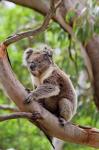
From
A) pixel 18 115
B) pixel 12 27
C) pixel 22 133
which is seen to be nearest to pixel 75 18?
pixel 18 115

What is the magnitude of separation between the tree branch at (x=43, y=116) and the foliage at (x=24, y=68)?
61.5 inches

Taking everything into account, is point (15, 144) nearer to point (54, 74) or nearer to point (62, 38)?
point (62, 38)

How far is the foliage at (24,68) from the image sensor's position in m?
6.09

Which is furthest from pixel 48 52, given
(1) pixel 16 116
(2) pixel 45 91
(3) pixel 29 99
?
(1) pixel 16 116

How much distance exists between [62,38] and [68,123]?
2.71 m

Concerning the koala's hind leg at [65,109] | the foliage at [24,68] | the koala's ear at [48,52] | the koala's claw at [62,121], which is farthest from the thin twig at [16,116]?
the foliage at [24,68]

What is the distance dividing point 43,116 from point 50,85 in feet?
2.22

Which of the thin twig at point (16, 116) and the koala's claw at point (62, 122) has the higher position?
the thin twig at point (16, 116)

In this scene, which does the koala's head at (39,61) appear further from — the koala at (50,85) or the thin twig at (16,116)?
the thin twig at (16,116)

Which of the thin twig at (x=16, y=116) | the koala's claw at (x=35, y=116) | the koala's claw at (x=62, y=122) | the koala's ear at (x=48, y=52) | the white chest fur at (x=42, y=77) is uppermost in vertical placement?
the koala's ear at (x=48, y=52)

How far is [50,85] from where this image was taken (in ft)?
12.8

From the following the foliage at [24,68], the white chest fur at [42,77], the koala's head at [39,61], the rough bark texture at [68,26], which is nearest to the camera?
the white chest fur at [42,77]

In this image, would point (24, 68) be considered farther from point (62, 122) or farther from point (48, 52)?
point (62, 122)

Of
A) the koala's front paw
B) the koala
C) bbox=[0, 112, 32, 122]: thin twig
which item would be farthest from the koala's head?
bbox=[0, 112, 32, 122]: thin twig
